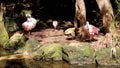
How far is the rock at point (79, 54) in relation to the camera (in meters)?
8.82

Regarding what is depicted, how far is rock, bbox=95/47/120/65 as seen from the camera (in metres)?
8.60

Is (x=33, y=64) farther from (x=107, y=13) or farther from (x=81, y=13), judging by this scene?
(x=107, y=13)

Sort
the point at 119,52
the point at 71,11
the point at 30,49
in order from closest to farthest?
the point at 119,52 → the point at 30,49 → the point at 71,11

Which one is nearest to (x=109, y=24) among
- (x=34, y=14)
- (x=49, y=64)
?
(x=49, y=64)

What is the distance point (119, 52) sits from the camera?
28.4 ft

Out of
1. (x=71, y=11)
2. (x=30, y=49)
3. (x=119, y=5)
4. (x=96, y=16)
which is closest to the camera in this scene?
(x=30, y=49)

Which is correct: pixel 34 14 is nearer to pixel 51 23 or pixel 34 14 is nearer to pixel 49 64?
pixel 51 23

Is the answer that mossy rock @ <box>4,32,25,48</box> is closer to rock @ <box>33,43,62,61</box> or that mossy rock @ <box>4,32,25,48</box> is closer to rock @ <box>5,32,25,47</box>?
rock @ <box>5,32,25,47</box>

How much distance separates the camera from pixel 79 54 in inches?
350

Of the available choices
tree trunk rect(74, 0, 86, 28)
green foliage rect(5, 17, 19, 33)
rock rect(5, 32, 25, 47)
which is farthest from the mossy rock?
green foliage rect(5, 17, 19, 33)

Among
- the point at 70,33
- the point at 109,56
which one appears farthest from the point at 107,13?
the point at 109,56

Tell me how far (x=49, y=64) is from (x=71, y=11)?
531 cm

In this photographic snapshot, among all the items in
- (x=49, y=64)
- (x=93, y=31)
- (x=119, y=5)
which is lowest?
(x=49, y=64)

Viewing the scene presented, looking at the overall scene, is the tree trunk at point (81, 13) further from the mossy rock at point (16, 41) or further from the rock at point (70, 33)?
the mossy rock at point (16, 41)
